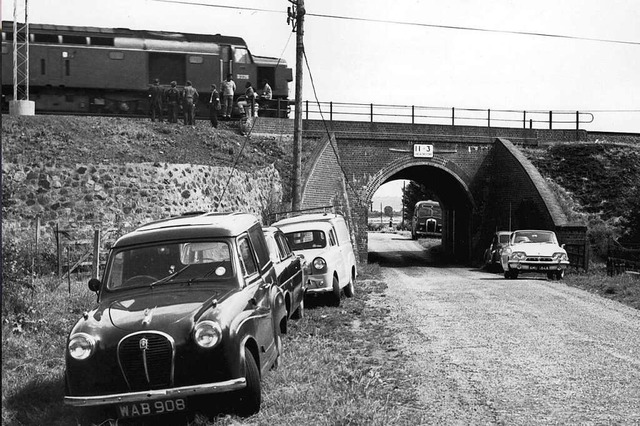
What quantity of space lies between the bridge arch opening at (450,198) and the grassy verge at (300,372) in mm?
23359

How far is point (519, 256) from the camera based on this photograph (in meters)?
21.8

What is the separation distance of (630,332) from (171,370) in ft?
25.1

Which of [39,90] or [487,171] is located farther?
[487,171]

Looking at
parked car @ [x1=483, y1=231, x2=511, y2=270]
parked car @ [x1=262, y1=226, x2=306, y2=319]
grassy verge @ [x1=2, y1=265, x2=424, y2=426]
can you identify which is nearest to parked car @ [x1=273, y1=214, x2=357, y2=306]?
grassy verge @ [x1=2, y1=265, x2=424, y2=426]

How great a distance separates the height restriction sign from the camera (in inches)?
1385

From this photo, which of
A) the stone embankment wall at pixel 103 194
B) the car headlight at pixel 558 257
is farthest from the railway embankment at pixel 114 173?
the car headlight at pixel 558 257

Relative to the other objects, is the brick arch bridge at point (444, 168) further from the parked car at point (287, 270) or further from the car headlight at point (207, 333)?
the car headlight at point (207, 333)

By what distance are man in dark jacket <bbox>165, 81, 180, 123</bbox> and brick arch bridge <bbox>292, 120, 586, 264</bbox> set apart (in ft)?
18.8

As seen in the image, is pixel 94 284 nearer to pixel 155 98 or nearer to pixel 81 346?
pixel 81 346

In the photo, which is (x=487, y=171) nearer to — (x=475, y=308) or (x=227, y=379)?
(x=475, y=308)

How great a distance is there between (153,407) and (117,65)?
26.4 meters

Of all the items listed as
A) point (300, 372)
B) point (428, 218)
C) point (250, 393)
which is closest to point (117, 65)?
point (300, 372)

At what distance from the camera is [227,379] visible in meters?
6.33

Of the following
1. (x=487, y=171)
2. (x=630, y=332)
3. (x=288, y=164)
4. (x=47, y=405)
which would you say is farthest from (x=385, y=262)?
(x=47, y=405)
